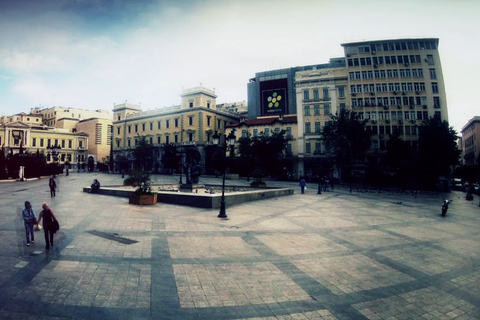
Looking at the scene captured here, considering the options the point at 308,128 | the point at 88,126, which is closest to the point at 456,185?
the point at 308,128

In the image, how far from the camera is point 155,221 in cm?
1116

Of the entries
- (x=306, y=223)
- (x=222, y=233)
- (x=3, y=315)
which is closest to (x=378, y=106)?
(x=306, y=223)

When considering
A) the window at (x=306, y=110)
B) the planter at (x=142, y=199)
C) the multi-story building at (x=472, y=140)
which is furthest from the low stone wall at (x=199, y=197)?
the multi-story building at (x=472, y=140)

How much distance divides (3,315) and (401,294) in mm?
7339

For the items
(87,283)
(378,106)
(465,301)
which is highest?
(378,106)

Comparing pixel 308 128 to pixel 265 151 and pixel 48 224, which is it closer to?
pixel 265 151

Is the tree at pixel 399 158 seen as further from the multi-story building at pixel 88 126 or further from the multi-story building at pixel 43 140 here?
the multi-story building at pixel 43 140

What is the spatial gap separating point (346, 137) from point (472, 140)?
48.6 m

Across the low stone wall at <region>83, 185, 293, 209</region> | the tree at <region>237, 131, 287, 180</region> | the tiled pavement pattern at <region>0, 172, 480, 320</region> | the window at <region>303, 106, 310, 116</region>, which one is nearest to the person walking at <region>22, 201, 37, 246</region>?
the tiled pavement pattern at <region>0, 172, 480, 320</region>

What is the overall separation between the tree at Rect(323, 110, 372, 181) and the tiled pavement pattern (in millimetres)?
27516

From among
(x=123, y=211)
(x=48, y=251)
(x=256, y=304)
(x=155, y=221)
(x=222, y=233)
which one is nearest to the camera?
(x=256, y=304)

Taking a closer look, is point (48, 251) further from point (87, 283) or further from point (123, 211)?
point (123, 211)

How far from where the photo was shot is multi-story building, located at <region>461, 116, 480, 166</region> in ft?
199

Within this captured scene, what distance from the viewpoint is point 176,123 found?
5656 centimetres
